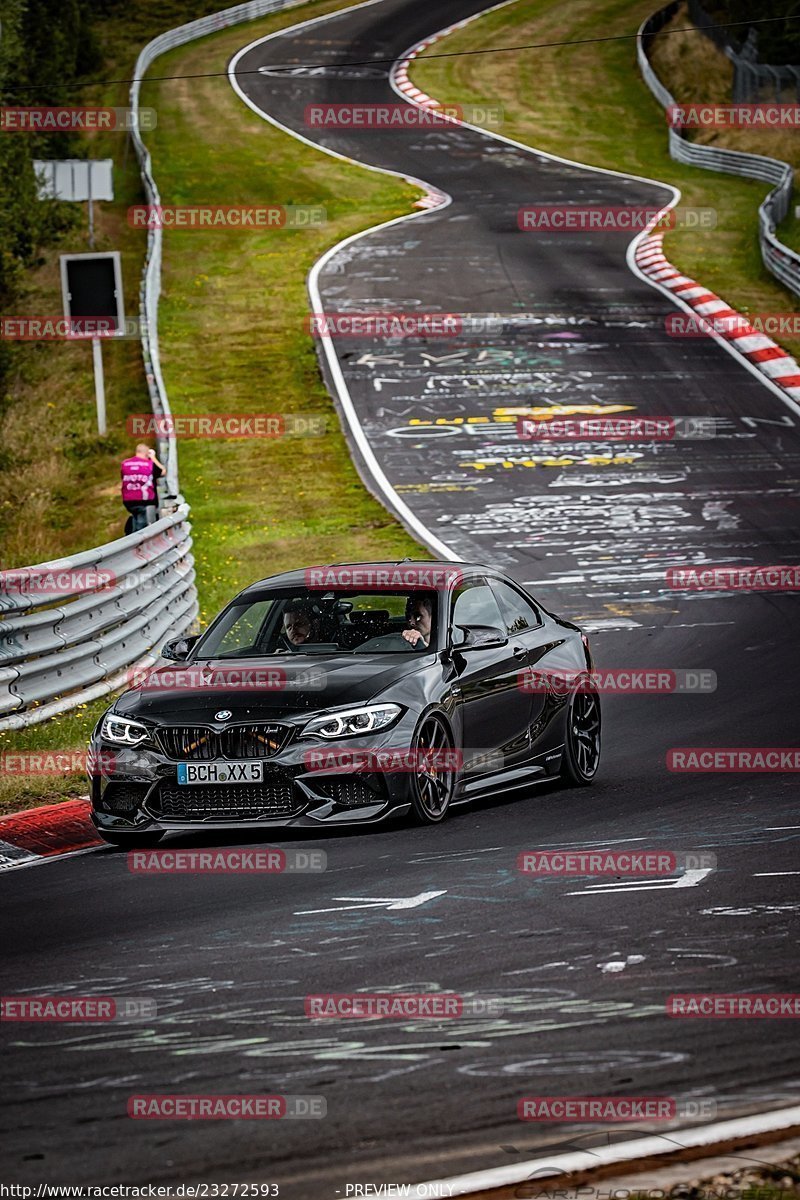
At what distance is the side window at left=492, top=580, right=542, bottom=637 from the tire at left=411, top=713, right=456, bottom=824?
1.40m

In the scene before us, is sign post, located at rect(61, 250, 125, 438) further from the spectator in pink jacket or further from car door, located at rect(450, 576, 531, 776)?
car door, located at rect(450, 576, 531, 776)

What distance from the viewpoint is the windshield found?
10820 mm

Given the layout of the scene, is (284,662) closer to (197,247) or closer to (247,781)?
(247,781)

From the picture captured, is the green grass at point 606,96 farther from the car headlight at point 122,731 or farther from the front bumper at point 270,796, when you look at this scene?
the front bumper at point 270,796

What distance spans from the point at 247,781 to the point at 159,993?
3.05 meters

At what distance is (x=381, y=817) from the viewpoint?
9812mm

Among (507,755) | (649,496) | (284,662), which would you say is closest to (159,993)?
(284,662)

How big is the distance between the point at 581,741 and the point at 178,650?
2613 millimetres

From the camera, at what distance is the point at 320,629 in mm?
11047

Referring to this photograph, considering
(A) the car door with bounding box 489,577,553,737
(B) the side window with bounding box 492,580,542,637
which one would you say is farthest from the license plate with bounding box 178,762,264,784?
(B) the side window with bounding box 492,580,542,637

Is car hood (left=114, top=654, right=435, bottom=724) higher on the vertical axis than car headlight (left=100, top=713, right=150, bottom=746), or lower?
higher

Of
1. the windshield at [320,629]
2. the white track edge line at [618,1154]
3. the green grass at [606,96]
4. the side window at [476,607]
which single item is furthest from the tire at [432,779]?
the green grass at [606,96]

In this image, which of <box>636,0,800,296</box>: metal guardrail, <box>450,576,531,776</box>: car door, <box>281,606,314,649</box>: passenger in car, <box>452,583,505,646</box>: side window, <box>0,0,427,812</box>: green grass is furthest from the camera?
<box>636,0,800,296</box>: metal guardrail

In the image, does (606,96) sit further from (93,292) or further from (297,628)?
(297,628)
